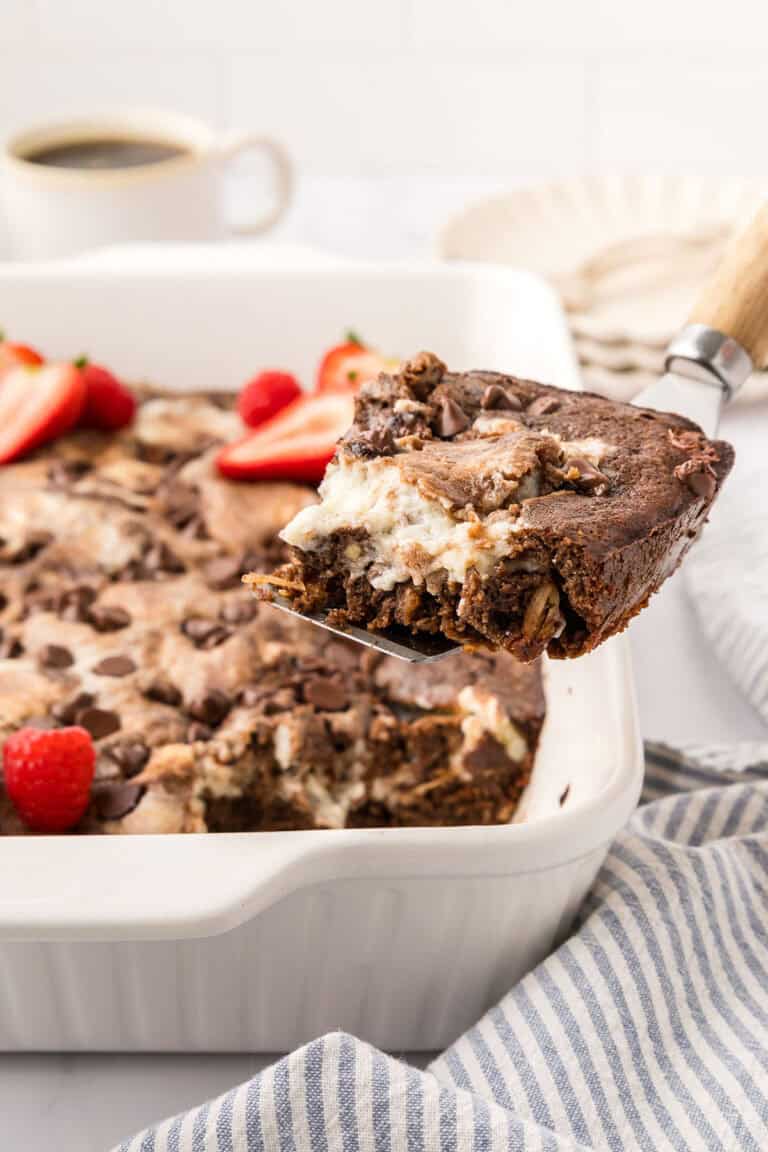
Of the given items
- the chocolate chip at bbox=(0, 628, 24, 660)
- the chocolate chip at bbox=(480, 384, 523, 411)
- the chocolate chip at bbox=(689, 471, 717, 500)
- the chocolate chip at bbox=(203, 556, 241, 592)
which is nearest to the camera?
the chocolate chip at bbox=(689, 471, 717, 500)

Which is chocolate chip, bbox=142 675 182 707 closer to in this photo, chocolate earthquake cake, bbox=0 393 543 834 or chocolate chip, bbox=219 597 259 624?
chocolate earthquake cake, bbox=0 393 543 834

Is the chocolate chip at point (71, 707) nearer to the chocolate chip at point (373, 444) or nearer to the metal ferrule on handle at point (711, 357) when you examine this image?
the chocolate chip at point (373, 444)

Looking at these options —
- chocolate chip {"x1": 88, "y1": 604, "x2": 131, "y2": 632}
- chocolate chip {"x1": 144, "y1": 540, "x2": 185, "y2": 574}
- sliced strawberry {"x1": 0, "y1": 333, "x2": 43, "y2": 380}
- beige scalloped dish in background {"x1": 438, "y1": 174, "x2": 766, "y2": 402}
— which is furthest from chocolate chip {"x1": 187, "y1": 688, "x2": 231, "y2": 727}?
beige scalloped dish in background {"x1": 438, "y1": 174, "x2": 766, "y2": 402}

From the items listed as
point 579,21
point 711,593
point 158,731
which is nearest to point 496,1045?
point 158,731

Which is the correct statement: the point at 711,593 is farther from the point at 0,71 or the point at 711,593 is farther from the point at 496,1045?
the point at 0,71

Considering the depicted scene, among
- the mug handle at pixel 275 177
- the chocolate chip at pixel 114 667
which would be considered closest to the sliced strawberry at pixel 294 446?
the chocolate chip at pixel 114 667

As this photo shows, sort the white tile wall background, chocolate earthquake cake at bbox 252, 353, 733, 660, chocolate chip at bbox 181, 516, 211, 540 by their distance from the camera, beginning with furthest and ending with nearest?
the white tile wall background → chocolate chip at bbox 181, 516, 211, 540 → chocolate earthquake cake at bbox 252, 353, 733, 660
